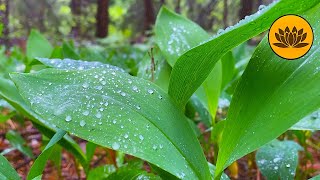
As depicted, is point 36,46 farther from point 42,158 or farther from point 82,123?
point 82,123

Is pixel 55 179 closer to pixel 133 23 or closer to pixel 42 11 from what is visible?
pixel 42 11

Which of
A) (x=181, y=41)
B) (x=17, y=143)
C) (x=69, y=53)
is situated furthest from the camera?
(x=69, y=53)

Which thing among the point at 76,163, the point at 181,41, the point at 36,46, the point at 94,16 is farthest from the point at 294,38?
the point at 94,16

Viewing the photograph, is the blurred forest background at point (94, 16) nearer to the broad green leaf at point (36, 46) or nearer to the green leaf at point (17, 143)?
the broad green leaf at point (36, 46)

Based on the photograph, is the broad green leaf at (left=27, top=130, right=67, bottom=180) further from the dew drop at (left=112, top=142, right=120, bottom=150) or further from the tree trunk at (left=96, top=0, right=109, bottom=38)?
the tree trunk at (left=96, top=0, right=109, bottom=38)

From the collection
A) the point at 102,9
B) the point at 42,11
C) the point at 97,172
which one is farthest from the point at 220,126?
the point at 42,11

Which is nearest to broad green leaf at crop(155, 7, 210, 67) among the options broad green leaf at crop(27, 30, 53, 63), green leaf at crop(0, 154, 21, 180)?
green leaf at crop(0, 154, 21, 180)

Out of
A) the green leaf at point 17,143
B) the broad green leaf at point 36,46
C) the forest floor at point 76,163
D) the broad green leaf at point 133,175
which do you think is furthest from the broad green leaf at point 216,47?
the broad green leaf at point 36,46
